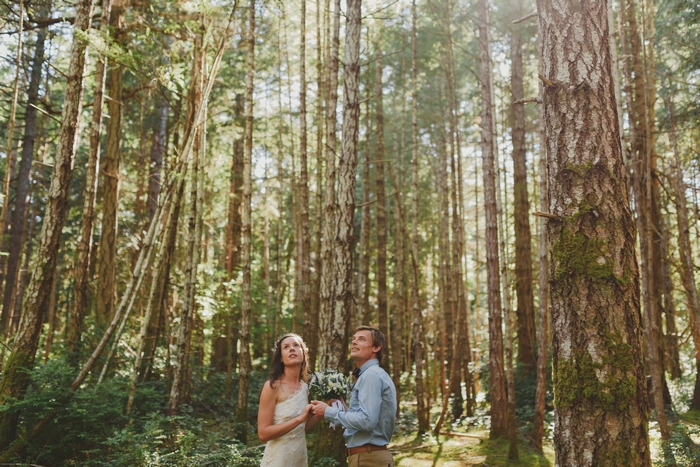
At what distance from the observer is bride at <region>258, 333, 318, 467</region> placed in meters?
3.17

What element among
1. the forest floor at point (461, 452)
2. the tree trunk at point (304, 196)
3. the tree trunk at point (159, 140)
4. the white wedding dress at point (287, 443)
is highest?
the tree trunk at point (159, 140)

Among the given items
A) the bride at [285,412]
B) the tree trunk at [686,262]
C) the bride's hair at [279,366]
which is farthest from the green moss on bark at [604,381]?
the tree trunk at [686,262]

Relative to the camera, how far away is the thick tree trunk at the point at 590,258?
2.48m

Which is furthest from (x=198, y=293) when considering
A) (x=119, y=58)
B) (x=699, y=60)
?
(x=699, y=60)

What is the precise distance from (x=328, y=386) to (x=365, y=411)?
552 mm

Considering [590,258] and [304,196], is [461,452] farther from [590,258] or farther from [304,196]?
[590,258]

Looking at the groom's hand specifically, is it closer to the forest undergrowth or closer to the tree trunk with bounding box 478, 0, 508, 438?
the forest undergrowth

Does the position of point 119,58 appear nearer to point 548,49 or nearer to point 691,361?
Result: point 548,49

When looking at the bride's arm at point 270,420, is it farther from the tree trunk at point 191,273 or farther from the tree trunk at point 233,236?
the tree trunk at point 233,236

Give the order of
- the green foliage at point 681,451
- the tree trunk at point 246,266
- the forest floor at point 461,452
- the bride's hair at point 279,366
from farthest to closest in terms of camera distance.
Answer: the tree trunk at point 246,266, the forest floor at point 461,452, the green foliage at point 681,451, the bride's hair at point 279,366

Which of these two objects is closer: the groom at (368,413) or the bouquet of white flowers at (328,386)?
the groom at (368,413)

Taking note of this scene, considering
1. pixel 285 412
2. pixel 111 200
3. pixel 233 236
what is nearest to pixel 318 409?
pixel 285 412

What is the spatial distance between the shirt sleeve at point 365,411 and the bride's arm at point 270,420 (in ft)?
0.68

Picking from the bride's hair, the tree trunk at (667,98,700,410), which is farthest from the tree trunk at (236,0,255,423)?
the tree trunk at (667,98,700,410)
